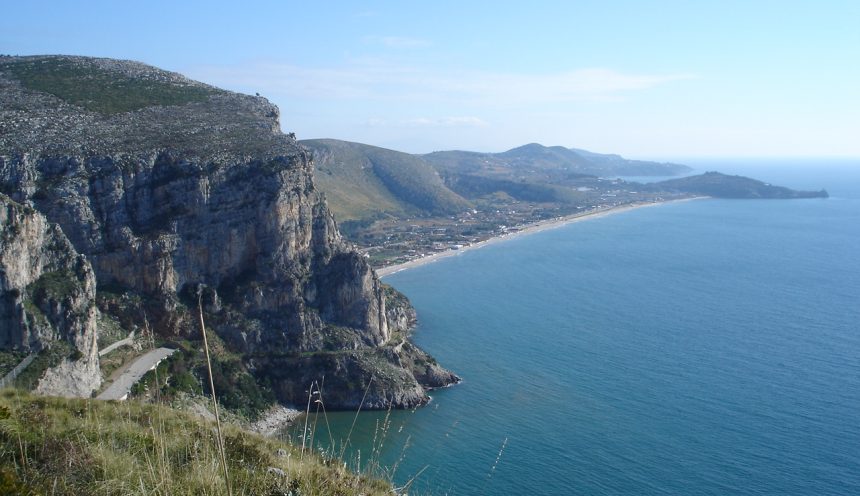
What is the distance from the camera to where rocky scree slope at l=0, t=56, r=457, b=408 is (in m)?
30.8

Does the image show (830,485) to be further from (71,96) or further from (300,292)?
(71,96)

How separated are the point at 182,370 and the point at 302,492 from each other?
986 inches

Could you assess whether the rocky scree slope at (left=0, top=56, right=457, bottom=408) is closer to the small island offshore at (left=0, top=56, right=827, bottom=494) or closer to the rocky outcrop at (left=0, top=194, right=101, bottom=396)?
the small island offshore at (left=0, top=56, right=827, bottom=494)

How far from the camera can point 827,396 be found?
105 ft

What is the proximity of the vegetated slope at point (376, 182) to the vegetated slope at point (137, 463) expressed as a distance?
86.9m

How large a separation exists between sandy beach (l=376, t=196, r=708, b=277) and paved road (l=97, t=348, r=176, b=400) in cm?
3494

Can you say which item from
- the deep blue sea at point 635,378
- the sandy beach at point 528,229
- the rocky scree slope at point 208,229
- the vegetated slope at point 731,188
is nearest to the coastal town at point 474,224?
the sandy beach at point 528,229

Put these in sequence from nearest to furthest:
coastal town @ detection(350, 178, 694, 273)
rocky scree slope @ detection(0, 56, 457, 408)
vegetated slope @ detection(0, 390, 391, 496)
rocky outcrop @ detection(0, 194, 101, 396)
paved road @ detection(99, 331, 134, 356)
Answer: vegetated slope @ detection(0, 390, 391, 496) → rocky outcrop @ detection(0, 194, 101, 396) → paved road @ detection(99, 331, 134, 356) → rocky scree slope @ detection(0, 56, 457, 408) → coastal town @ detection(350, 178, 694, 273)

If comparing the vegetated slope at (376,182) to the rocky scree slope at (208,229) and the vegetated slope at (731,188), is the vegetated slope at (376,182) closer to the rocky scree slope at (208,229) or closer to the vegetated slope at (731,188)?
the rocky scree slope at (208,229)

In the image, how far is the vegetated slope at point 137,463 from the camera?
5488mm

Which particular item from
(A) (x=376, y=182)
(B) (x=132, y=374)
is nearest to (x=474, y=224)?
(A) (x=376, y=182)

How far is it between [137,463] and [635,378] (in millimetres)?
32279

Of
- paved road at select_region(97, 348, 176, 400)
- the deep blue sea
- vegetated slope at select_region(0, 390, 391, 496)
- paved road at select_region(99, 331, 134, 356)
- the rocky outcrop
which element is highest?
vegetated slope at select_region(0, 390, 391, 496)

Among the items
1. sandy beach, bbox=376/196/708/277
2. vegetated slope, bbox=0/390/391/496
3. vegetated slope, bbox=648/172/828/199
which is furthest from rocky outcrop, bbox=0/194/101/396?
vegetated slope, bbox=648/172/828/199
